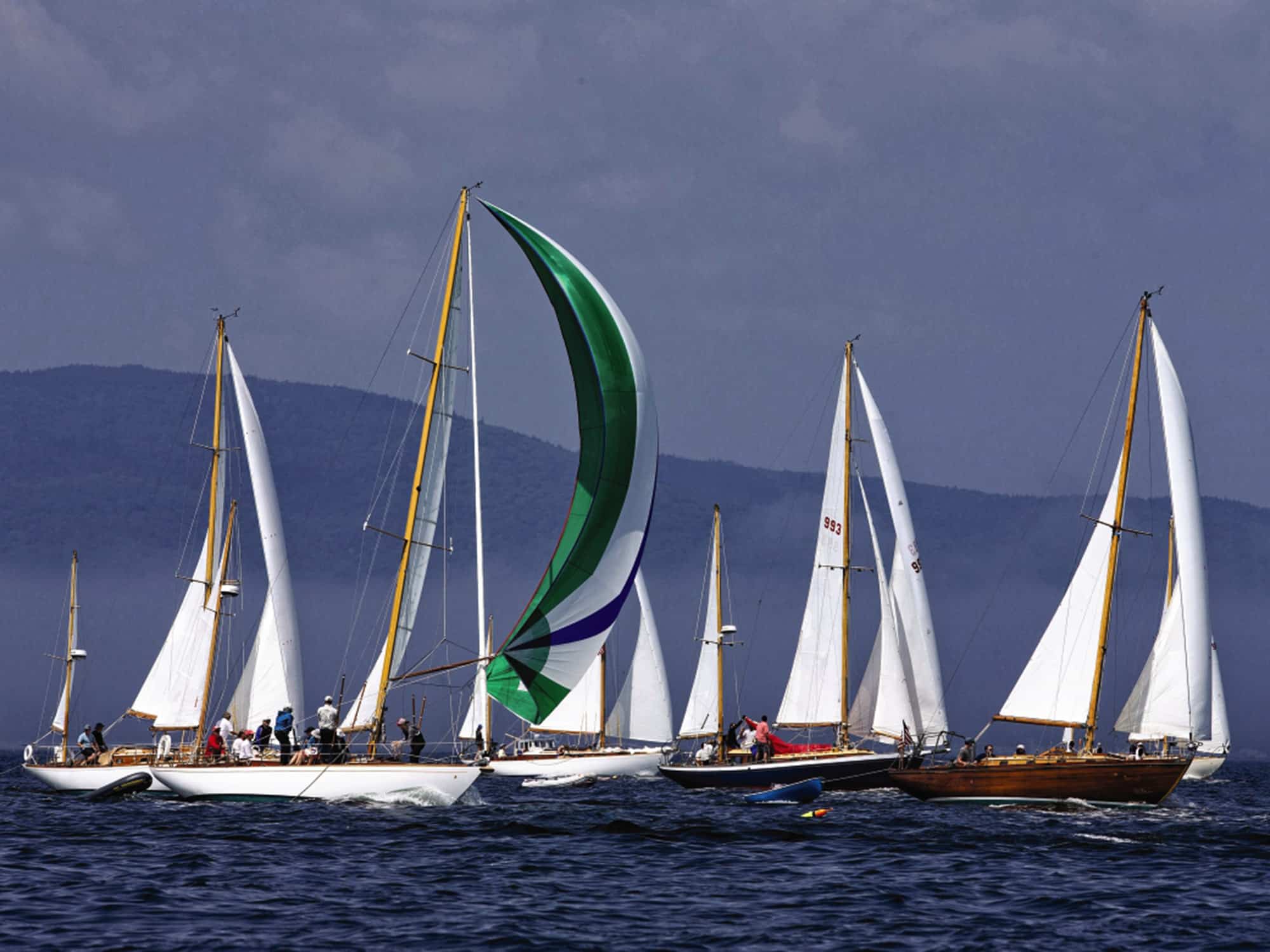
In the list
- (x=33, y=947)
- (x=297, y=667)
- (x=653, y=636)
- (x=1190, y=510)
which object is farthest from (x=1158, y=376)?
(x=653, y=636)

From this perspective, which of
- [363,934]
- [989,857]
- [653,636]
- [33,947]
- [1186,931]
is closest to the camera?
[33,947]

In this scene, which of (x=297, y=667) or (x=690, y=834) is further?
(x=297, y=667)

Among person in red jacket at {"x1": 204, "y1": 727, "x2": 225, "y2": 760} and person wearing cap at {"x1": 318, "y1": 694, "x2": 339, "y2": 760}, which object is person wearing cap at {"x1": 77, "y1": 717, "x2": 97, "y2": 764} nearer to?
person in red jacket at {"x1": 204, "y1": 727, "x2": 225, "y2": 760}

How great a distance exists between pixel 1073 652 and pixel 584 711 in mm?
29363

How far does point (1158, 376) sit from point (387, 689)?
18.0m

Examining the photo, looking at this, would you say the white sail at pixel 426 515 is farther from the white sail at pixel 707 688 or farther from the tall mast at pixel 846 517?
the white sail at pixel 707 688

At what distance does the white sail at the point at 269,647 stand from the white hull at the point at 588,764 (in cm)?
1586

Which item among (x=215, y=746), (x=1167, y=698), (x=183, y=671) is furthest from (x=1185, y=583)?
(x=183, y=671)

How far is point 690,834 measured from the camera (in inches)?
1189

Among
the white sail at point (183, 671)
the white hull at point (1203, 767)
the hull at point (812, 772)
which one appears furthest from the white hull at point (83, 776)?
the white hull at point (1203, 767)

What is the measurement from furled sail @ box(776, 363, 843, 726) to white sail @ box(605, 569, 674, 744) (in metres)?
17.1

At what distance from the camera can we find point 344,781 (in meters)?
31.3

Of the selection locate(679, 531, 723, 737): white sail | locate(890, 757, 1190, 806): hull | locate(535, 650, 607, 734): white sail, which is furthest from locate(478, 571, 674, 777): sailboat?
locate(890, 757, 1190, 806): hull

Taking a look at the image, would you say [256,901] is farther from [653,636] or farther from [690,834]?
[653,636]
